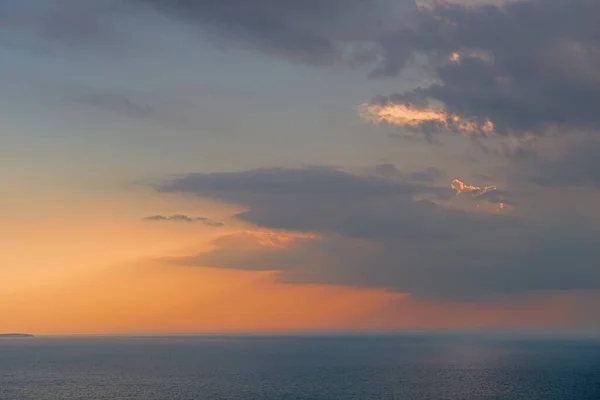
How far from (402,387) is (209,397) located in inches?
1977

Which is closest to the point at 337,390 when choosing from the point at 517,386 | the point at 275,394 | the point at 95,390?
the point at 275,394

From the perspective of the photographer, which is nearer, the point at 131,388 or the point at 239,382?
the point at 131,388

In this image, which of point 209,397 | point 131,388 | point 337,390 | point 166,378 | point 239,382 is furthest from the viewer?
point 166,378

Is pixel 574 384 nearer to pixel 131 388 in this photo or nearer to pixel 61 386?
pixel 131 388

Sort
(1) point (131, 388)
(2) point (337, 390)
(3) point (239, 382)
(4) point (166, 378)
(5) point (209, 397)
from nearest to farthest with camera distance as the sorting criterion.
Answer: (5) point (209, 397)
(2) point (337, 390)
(1) point (131, 388)
(3) point (239, 382)
(4) point (166, 378)

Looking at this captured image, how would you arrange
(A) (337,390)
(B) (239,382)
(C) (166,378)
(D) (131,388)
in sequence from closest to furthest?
(A) (337,390), (D) (131,388), (B) (239,382), (C) (166,378)

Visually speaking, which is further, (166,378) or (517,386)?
(166,378)

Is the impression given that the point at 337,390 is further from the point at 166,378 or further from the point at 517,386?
the point at 166,378

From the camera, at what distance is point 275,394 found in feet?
486

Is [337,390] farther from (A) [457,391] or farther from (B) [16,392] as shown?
(B) [16,392]

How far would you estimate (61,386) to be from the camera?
173250 millimetres

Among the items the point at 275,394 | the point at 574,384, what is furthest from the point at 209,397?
the point at 574,384

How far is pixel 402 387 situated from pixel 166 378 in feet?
240

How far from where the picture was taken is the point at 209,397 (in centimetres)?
14500
